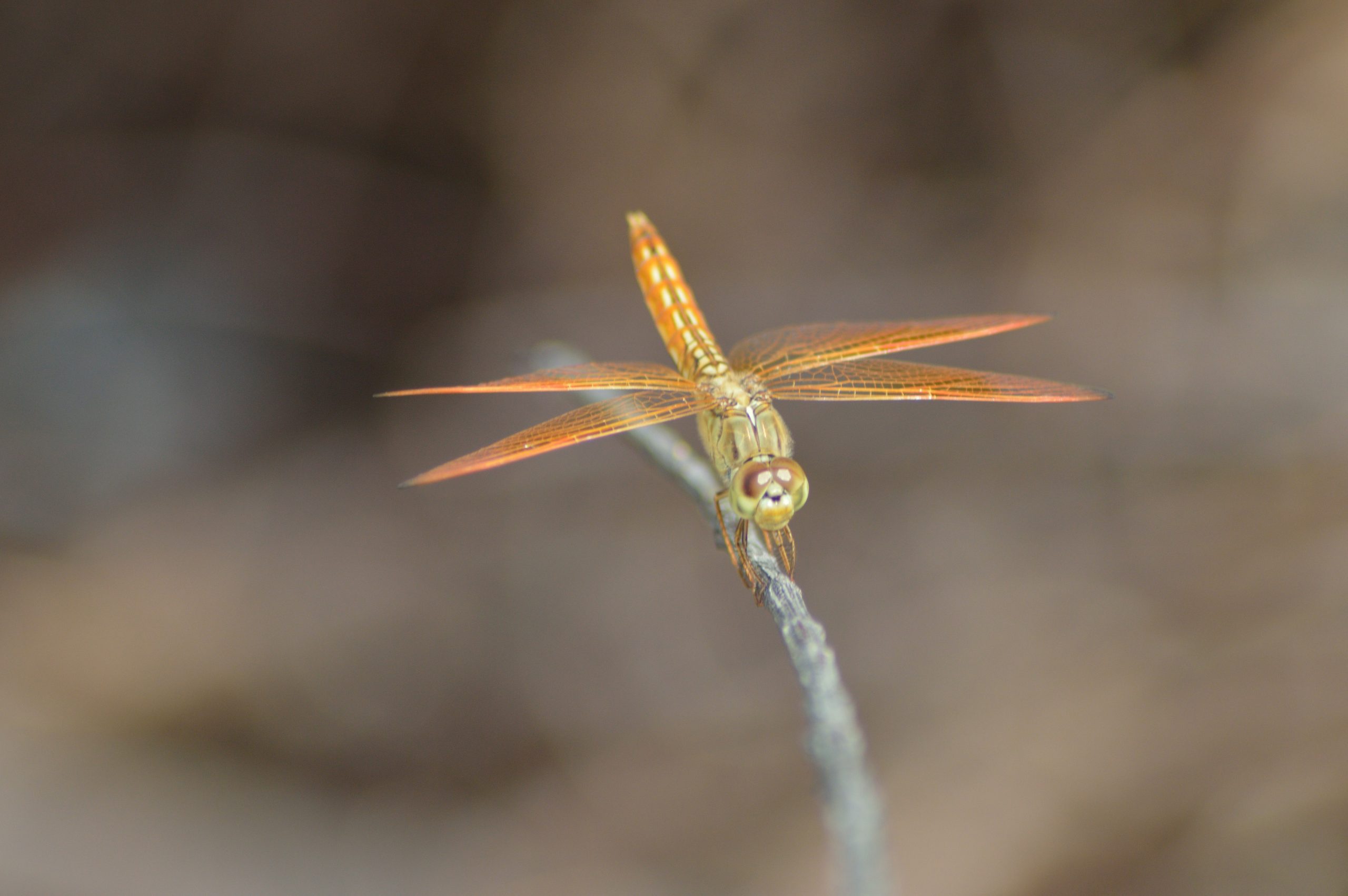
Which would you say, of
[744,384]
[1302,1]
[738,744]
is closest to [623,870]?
[738,744]

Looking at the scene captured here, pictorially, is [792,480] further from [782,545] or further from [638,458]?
[638,458]

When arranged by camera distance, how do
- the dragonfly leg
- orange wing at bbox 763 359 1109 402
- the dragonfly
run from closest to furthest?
the dragonfly → the dragonfly leg → orange wing at bbox 763 359 1109 402

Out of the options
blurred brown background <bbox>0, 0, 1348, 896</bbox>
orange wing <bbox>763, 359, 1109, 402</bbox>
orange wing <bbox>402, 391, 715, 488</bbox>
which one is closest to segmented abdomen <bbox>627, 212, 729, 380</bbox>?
orange wing <bbox>763, 359, 1109, 402</bbox>

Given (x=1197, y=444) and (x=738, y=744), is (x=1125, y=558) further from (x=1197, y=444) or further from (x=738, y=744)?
(x=738, y=744)

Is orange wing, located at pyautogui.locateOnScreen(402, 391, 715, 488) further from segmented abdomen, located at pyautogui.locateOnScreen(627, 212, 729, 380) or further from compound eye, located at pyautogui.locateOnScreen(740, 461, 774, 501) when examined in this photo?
segmented abdomen, located at pyautogui.locateOnScreen(627, 212, 729, 380)

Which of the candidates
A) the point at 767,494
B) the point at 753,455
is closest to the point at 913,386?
the point at 753,455

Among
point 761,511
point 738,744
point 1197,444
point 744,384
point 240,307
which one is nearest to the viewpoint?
point 761,511

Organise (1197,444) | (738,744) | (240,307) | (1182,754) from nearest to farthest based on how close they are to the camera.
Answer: (1182,754), (738,744), (1197,444), (240,307)

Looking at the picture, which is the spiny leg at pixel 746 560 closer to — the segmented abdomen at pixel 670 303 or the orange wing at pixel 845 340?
the orange wing at pixel 845 340
